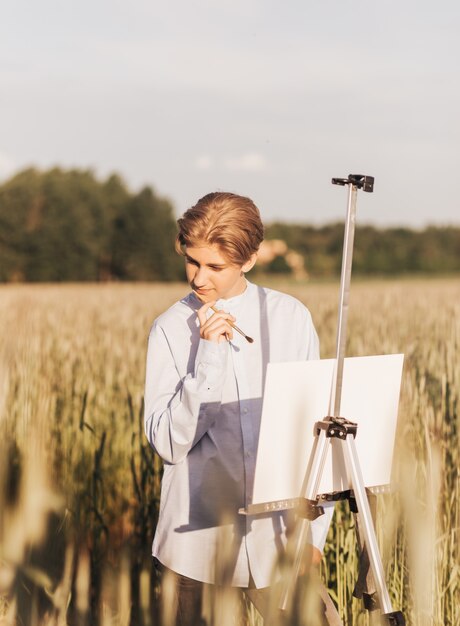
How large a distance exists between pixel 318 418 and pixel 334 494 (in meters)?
0.13

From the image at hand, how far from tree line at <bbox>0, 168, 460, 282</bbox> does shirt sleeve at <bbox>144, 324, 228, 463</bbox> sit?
40.3 m

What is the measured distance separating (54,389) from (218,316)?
2.34 metres

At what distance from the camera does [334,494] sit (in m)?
1.15

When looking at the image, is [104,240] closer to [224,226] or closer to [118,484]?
[118,484]

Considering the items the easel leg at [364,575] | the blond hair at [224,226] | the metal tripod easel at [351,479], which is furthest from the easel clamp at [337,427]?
the blond hair at [224,226]

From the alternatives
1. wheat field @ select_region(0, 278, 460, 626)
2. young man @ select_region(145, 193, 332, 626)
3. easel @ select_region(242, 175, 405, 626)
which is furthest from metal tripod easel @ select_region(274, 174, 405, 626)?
young man @ select_region(145, 193, 332, 626)

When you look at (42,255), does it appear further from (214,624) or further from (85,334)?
(214,624)

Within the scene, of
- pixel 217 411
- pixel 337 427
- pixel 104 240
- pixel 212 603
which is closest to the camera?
pixel 337 427

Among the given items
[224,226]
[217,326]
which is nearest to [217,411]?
[217,326]

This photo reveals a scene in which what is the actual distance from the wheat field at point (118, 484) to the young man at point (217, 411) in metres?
0.13

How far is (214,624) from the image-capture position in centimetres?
109

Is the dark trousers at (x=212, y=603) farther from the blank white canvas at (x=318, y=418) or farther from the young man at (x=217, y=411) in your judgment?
the blank white canvas at (x=318, y=418)

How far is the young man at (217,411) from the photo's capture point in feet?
4.39

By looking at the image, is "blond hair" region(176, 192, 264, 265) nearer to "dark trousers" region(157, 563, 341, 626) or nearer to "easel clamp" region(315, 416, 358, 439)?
"easel clamp" region(315, 416, 358, 439)
